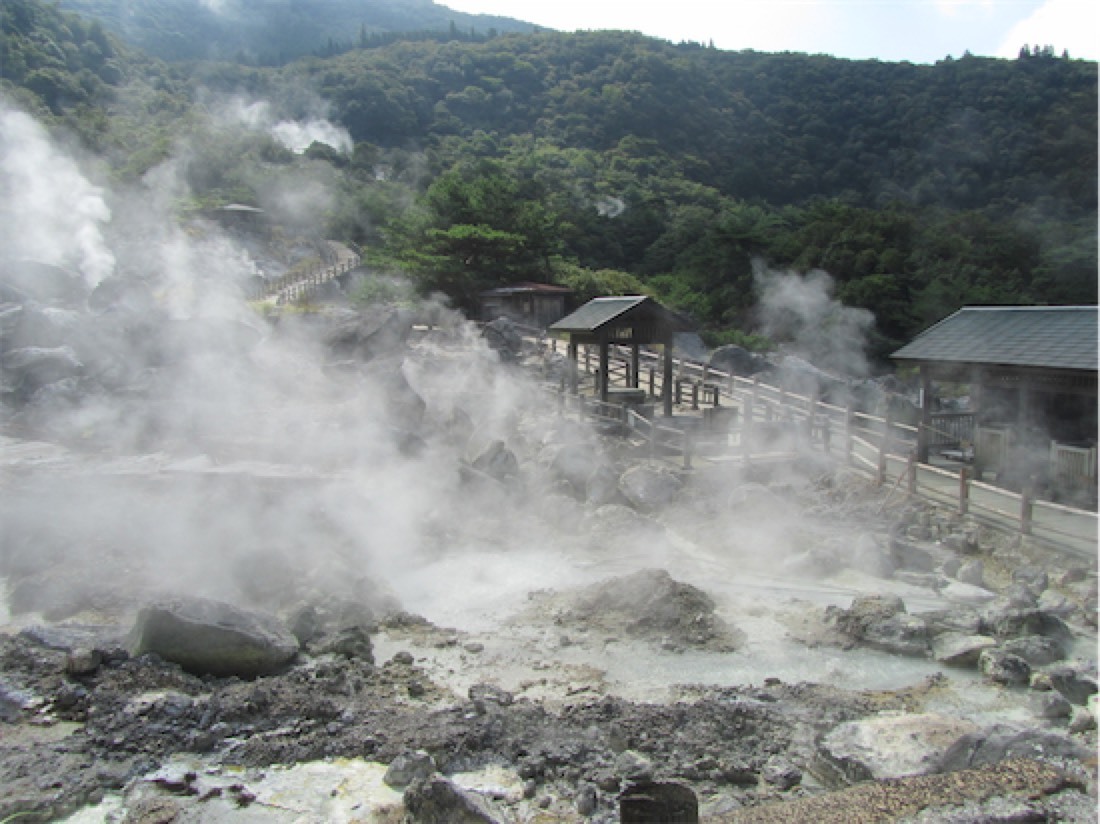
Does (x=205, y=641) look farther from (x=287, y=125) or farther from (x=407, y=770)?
(x=287, y=125)

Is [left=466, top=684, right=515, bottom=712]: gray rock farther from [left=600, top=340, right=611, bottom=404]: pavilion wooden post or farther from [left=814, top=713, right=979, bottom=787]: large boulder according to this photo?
[left=600, top=340, right=611, bottom=404]: pavilion wooden post

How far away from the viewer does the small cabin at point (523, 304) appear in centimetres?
2652

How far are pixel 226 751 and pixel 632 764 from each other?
9.60 feet

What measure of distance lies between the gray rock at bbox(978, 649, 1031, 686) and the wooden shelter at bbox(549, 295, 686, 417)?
8734 mm

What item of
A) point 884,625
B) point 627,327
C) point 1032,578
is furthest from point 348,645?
point 627,327

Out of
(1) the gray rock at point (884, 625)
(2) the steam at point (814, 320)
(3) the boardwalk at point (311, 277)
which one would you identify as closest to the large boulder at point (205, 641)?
(1) the gray rock at point (884, 625)

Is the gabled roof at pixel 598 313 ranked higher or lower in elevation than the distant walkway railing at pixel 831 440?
higher

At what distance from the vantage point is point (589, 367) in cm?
2066

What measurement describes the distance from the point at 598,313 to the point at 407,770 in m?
Result: 11.3

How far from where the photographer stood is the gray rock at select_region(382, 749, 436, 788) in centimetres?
529

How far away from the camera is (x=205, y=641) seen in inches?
266

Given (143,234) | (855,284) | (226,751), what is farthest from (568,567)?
(143,234)

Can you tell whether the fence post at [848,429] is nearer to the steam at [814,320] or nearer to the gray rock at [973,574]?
the gray rock at [973,574]

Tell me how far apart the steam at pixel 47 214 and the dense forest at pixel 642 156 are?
9.17 m
